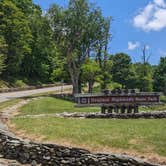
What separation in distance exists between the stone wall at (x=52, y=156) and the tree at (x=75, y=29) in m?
35.8

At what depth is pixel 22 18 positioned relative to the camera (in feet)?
232

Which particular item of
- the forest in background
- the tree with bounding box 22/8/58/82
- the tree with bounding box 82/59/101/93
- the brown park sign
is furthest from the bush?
the brown park sign

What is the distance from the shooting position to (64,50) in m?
54.0

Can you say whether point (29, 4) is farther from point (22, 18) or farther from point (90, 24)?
point (90, 24)

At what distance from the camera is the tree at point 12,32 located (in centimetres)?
6438

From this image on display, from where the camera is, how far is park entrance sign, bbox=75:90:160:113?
25953 mm

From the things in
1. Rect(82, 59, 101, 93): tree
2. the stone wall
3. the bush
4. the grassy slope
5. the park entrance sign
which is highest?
Rect(82, 59, 101, 93): tree

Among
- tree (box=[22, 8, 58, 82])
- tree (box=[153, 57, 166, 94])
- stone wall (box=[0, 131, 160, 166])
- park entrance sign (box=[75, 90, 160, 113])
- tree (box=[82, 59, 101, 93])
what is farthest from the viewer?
tree (box=[153, 57, 166, 94])

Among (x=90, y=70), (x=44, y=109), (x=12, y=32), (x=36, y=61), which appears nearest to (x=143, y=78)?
(x=36, y=61)

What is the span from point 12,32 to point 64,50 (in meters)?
14.2

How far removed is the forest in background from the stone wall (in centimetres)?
2974

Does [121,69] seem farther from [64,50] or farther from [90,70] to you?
[64,50]

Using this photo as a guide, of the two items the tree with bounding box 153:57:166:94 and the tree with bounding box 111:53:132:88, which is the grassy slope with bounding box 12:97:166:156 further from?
the tree with bounding box 153:57:166:94

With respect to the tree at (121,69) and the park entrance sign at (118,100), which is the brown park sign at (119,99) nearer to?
the park entrance sign at (118,100)
